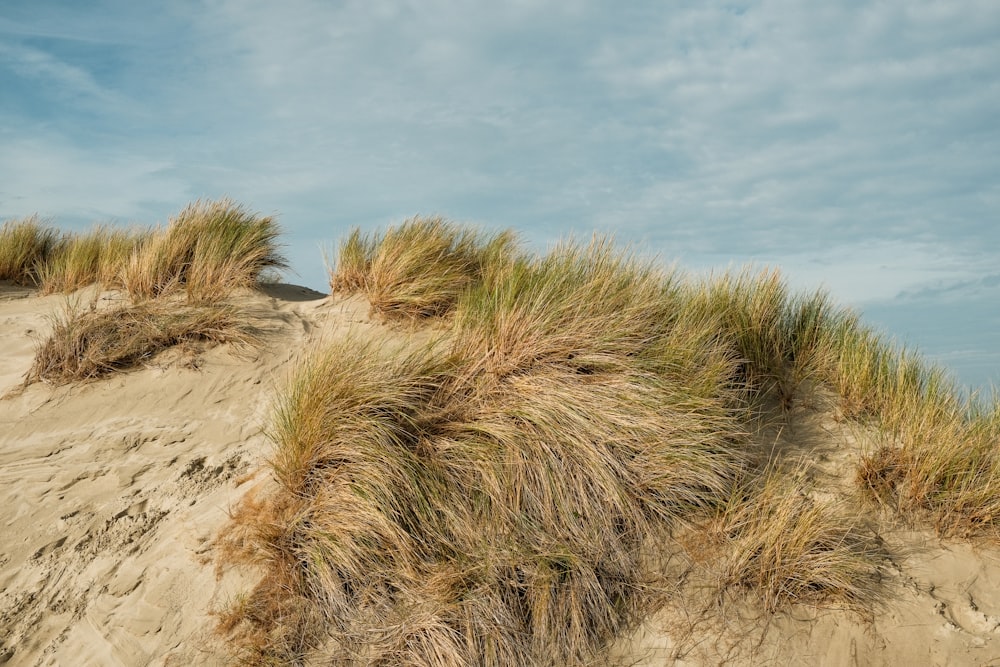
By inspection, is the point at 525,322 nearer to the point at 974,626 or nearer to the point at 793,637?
the point at 793,637

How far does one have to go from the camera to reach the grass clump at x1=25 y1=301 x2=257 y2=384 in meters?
6.48

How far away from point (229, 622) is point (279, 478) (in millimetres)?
898

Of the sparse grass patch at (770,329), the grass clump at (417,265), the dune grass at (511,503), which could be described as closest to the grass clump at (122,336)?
the grass clump at (417,265)

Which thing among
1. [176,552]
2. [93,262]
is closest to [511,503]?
[176,552]

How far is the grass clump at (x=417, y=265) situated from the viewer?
695 centimetres

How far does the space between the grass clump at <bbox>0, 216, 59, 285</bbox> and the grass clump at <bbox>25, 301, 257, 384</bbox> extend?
154 inches

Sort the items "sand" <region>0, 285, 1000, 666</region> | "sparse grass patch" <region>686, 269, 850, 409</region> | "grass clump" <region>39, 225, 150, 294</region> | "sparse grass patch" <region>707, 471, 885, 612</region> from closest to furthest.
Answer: "sand" <region>0, 285, 1000, 666</region> < "sparse grass patch" <region>707, 471, 885, 612</region> < "sparse grass patch" <region>686, 269, 850, 409</region> < "grass clump" <region>39, 225, 150, 294</region>

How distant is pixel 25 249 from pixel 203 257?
447 cm

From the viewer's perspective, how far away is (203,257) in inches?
306

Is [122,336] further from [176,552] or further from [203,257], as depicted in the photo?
[176,552]

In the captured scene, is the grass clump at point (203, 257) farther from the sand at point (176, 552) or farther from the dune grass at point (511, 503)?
the dune grass at point (511, 503)

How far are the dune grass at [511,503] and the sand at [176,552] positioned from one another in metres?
0.22

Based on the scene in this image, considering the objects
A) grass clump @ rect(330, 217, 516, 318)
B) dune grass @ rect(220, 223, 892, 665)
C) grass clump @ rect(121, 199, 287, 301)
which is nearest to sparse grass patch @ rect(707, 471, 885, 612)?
dune grass @ rect(220, 223, 892, 665)

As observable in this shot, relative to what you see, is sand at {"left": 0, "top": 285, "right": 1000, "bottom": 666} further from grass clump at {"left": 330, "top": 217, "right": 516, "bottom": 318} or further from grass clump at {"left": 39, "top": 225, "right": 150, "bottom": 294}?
grass clump at {"left": 39, "top": 225, "right": 150, "bottom": 294}
